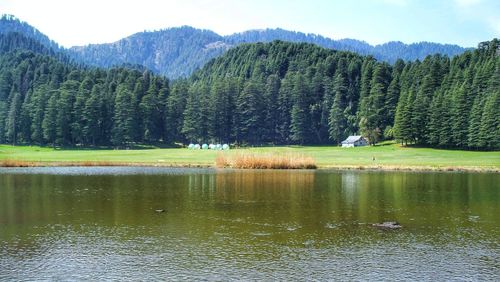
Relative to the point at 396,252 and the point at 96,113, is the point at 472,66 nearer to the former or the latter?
the point at 96,113

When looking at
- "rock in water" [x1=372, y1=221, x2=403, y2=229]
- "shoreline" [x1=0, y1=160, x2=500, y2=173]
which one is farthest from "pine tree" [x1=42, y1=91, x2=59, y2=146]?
"rock in water" [x1=372, y1=221, x2=403, y2=229]

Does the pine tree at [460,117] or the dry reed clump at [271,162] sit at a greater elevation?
the pine tree at [460,117]

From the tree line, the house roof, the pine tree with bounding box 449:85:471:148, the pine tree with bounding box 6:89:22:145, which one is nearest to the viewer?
the pine tree with bounding box 449:85:471:148

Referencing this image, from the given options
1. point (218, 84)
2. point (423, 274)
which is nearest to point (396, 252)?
point (423, 274)

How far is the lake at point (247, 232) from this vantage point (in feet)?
68.6

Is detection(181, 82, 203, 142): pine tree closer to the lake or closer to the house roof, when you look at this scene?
the house roof

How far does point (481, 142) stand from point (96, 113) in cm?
10722

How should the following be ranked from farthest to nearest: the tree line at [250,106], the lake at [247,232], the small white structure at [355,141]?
the small white structure at [355,141], the tree line at [250,106], the lake at [247,232]

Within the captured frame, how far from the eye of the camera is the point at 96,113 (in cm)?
15362

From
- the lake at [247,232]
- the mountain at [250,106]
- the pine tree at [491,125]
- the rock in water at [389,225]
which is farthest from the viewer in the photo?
the mountain at [250,106]

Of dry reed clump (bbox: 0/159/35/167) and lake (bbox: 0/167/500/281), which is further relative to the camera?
dry reed clump (bbox: 0/159/35/167)

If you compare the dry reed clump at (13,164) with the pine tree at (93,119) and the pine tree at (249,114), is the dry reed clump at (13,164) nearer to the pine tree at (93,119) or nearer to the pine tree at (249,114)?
the pine tree at (93,119)

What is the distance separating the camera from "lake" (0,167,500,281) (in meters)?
20.9

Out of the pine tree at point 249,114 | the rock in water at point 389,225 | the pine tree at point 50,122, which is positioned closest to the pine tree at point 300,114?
the pine tree at point 249,114
